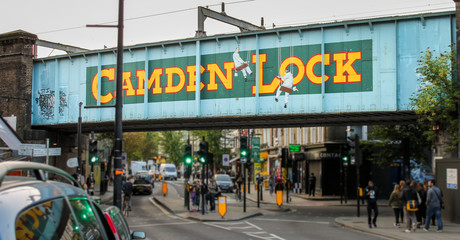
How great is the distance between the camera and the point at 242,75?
25.3m

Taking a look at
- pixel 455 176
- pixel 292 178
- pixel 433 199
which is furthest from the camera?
pixel 292 178

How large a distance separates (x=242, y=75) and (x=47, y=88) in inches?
476

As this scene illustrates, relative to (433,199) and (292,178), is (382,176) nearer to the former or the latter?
(292,178)

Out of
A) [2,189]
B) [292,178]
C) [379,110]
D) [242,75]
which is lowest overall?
[292,178]

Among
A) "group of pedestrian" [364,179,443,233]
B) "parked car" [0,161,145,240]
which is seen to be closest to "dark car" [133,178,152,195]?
"group of pedestrian" [364,179,443,233]

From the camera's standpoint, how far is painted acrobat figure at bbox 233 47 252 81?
25.3m

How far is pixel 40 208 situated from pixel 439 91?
21100 millimetres

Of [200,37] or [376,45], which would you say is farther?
[200,37]

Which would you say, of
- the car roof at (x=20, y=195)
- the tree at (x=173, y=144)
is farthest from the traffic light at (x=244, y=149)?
the tree at (x=173, y=144)

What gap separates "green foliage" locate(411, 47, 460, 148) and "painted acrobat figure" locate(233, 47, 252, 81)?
301 inches

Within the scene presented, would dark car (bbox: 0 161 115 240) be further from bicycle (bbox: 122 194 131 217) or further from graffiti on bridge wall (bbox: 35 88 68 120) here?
graffiti on bridge wall (bbox: 35 88 68 120)

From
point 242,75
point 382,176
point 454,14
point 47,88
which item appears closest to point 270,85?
point 242,75

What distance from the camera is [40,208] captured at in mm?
3455

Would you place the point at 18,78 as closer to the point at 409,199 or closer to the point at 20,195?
the point at 409,199
